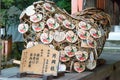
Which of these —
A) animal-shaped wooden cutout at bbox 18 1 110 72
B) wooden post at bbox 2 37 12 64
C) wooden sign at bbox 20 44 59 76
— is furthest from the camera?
wooden post at bbox 2 37 12 64

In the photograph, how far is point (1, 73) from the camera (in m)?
2.18

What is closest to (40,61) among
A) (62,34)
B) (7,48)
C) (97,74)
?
(62,34)

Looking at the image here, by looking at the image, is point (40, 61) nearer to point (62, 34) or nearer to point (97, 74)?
point (62, 34)

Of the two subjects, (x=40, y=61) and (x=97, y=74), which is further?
(x=97, y=74)

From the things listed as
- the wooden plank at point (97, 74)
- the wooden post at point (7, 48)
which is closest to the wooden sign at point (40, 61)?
the wooden plank at point (97, 74)

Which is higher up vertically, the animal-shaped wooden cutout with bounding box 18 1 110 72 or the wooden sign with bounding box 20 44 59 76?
the animal-shaped wooden cutout with bounding box 18 1 110 72

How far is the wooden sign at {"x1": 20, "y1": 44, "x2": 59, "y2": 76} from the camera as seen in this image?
1987mm

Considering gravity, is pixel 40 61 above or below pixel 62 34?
below

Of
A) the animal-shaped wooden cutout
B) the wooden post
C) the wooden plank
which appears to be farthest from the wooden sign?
the wooden post

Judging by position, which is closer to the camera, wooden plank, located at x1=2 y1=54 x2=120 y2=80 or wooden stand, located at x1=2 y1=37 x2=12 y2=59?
wooden plank, located at x1=2 y1=54 x2=120 y2=80

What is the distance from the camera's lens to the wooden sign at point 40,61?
199 cm

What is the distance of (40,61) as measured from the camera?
203 centimetres

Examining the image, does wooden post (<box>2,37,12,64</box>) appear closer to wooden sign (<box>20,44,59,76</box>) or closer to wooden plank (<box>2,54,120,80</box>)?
wooden plank (<box>2,54,120,80</box>)

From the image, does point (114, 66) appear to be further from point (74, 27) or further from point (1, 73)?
point (1, 73)
